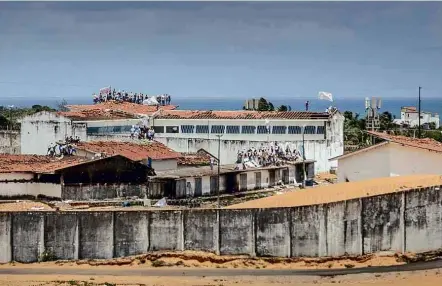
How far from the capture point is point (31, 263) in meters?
38.5

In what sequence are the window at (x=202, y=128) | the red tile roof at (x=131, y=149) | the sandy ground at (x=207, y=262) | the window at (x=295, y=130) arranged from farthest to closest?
the window at (x=202, y=128), the window at (x=295, y=130), the red tile roof at (x=131, y=149), the sandy ground at (x=207, y=262)

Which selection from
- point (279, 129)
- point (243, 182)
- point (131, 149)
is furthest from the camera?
point (279, 129)

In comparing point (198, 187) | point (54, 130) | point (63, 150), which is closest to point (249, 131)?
point (54, 130)

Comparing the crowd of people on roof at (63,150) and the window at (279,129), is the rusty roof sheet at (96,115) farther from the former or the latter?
the window at (279,129)

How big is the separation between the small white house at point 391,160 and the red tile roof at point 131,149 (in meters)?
12.1

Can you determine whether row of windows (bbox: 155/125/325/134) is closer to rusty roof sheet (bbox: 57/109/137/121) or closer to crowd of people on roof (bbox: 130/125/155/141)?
rusty roof sheet (bbox: 57/109/137/121)

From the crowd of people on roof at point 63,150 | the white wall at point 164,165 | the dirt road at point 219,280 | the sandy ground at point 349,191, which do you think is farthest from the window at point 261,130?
the dirt road at point 219,280

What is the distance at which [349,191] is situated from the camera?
1809 inches

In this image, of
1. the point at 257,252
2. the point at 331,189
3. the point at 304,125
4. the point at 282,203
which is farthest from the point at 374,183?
the point at 304,125

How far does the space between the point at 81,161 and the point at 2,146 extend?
1057 inches

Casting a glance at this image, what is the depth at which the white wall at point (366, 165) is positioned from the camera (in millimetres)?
50438

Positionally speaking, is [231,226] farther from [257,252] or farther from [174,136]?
[174,136]

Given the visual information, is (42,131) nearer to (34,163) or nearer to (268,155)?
(34,163)

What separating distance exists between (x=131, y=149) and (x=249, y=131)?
65.0 ft
